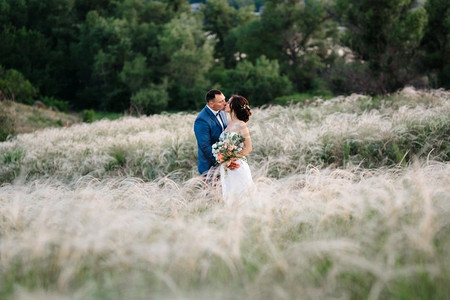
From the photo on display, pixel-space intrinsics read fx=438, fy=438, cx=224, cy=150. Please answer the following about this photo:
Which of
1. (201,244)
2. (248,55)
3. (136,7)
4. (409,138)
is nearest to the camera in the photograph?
(201,244)

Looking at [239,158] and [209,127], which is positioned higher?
[209,127]

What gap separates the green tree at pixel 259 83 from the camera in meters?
27.0

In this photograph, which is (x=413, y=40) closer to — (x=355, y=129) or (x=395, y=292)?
(x=355, y=129)

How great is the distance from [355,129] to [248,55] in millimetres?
25016

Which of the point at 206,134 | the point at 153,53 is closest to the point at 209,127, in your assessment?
the point at 206,134

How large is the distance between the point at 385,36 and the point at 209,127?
615 inches

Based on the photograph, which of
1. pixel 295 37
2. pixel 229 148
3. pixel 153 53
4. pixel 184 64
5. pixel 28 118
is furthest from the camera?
pixel 295 37

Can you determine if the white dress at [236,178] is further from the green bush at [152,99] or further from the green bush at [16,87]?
the green bush at [152,99]

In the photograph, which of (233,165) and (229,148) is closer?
(229,148)

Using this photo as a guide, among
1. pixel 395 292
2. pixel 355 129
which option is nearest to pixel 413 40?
pixel 355 129

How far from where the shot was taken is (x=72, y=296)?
2240 mm

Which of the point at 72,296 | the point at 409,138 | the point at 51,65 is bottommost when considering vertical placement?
the point at 51,65

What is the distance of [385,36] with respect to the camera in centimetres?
1881

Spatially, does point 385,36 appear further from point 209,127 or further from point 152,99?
point 209,127
